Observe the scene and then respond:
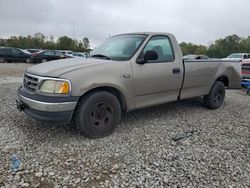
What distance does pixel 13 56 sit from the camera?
2094cm

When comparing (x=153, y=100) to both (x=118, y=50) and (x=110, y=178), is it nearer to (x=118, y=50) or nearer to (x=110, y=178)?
(x=118, y=50)

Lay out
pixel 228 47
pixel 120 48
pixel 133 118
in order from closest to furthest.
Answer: pixel 120 48
pixel 133 118
pixel 228 47

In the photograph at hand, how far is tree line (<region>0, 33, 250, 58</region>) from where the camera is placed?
45078 mm

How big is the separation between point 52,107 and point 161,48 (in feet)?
8.03

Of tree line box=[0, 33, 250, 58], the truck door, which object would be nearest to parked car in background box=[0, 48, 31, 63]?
tree line box=[0, 33, 250, 58]

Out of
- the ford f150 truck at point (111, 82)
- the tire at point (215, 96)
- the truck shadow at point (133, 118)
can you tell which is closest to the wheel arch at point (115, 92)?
the ford f150 truck at point (111, 82)

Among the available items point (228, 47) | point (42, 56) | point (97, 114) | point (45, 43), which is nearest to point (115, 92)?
point (97, 114)

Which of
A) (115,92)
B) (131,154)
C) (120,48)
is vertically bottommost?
(131,154)

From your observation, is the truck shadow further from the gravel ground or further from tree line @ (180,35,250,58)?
tree line @ (180,35,250,58)

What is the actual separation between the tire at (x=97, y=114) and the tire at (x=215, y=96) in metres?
2.80

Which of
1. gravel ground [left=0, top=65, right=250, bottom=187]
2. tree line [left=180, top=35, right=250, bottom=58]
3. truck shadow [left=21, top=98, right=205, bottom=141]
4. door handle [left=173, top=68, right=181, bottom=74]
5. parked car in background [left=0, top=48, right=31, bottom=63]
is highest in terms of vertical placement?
tree line [left=180, top=35, right=250, bottom=58]

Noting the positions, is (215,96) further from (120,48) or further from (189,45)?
(189,45)

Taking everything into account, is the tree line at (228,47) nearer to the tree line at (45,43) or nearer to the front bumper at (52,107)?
the tree line at (45,43)

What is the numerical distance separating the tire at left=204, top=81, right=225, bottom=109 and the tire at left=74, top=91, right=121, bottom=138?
110 inches
